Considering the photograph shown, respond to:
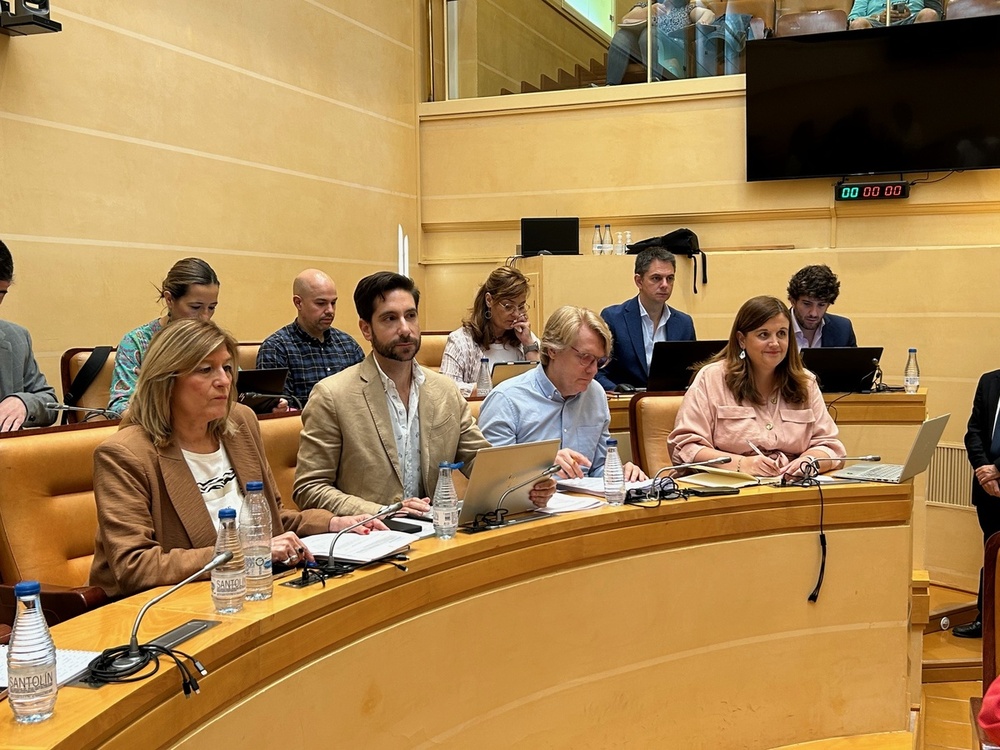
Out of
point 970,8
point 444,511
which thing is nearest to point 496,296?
point 444,511

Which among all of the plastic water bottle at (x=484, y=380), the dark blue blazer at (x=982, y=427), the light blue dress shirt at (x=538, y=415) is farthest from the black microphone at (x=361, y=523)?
the dark blue blazer at (x=982, y=427)

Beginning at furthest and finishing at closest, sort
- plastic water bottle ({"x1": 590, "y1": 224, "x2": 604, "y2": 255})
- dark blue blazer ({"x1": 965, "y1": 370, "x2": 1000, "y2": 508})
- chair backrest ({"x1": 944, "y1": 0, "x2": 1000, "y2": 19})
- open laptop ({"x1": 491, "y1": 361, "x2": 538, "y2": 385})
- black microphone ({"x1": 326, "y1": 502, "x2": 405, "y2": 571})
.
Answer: plastic water bottle ({"x1": 590, "y1": 224, "x2": 604, "y2": 255}), chair backrest ({"x1": 944, "y1": 0, "x2": 1000, "y2": 19}), dark blue blazer ({"x1": 965, "y1": 370, "x2": 1000, "y2": 508}), open laptop ({"x1": 491, "y1": 361, "x2": 538, "y2": 385}), black microphone ({"x1": 326, "y1": 502, "x2": 405, "y2": 571})

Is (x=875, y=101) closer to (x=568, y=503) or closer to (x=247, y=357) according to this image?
(x=247, y=357)

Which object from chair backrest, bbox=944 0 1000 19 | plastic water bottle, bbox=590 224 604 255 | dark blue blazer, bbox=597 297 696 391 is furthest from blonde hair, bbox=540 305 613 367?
chair backrest, bbox=944 0 1000 19

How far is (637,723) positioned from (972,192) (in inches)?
206

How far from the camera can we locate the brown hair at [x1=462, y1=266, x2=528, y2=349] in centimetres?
455

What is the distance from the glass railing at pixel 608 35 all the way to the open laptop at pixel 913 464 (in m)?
4.67

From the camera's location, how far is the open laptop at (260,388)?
372cm

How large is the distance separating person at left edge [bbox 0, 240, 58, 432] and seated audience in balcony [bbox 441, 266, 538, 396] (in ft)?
5.96

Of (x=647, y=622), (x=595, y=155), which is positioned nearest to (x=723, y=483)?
(x=647, y=622)

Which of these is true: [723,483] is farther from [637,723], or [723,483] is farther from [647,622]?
[637,723]

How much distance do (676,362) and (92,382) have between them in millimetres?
2466

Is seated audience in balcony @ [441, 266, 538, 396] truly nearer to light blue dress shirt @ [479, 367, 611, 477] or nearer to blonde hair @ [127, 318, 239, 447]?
light blue dress shirt @ [479, 367, 611, 477]

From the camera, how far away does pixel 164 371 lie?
7.27 feet
